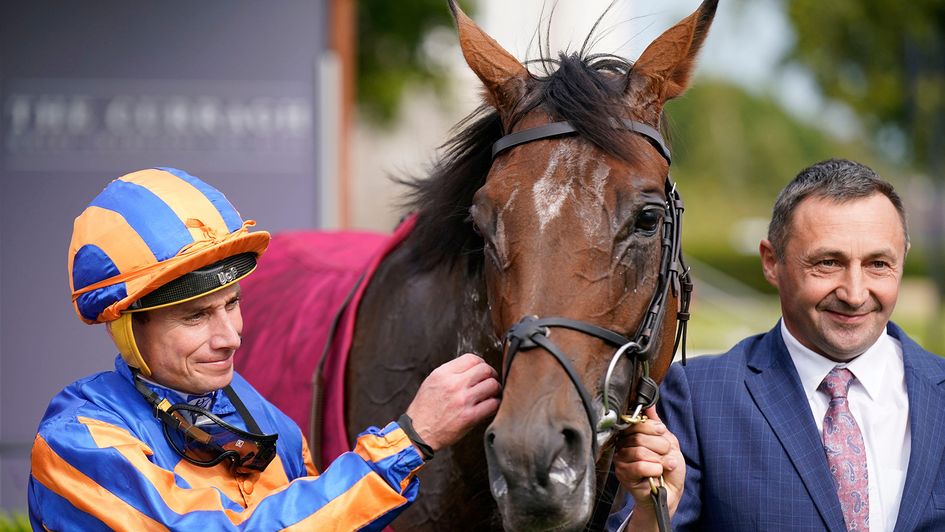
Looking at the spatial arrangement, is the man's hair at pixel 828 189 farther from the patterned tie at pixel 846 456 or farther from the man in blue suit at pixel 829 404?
the patterned tie at pixel 846 456

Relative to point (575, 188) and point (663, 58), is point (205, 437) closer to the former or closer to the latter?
point (575, 188)

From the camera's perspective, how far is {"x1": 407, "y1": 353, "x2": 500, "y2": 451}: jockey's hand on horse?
2.21 meters

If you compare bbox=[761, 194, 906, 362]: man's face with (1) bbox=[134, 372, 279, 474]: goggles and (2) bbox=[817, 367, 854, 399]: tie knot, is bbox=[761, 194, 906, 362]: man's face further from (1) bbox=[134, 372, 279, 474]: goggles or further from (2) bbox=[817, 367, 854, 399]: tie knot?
(1) bbox=[134, 372, 279, 474]: goggles

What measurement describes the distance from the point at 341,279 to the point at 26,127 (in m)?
2.85

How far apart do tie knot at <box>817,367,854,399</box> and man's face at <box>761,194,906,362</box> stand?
0.04 meters

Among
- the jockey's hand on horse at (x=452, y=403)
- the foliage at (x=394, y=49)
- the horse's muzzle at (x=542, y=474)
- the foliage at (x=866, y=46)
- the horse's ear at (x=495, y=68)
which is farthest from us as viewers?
the foliage at (x=866, y=46)

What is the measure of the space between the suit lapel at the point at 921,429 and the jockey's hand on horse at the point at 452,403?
3.29 feet

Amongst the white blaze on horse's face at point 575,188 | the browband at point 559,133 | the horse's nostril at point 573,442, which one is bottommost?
the horse's nostril at point 573,442

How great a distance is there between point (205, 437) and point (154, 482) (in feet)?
0.57

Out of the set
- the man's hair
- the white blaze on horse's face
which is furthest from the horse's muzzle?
the man's hair

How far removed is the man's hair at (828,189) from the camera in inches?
102

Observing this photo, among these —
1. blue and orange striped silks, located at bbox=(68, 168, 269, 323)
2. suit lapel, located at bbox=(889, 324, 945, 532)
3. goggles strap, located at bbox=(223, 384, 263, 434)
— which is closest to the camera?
blue and orange striped silks, located at bbox=(68, 168, 269, 323)

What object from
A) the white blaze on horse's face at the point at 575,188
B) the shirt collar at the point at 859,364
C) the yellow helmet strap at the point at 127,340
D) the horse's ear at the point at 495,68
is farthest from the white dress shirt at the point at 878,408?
the yellow helmet strap at the point at 127,340

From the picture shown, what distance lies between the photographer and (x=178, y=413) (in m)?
2.19
